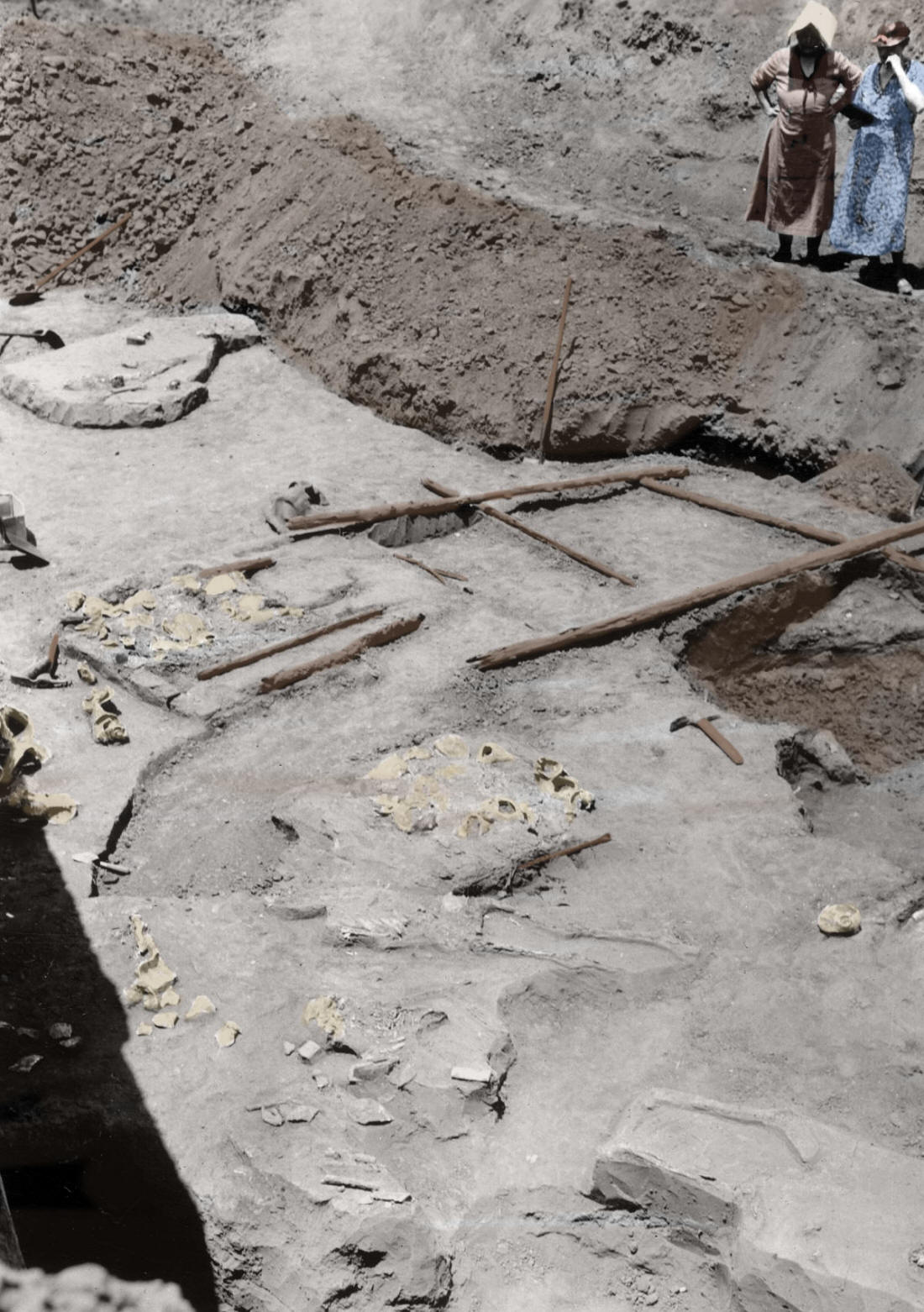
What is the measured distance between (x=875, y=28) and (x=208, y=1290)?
12.3m

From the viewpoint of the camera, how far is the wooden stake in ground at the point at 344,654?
7.24 metres

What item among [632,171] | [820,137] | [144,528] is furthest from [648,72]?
[144,528]

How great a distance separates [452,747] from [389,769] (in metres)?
0.36

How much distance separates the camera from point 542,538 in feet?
29.3

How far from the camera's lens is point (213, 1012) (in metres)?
4.92

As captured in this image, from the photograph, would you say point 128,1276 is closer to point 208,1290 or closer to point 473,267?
point 208,1290

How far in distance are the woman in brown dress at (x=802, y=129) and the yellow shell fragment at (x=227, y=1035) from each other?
824cm

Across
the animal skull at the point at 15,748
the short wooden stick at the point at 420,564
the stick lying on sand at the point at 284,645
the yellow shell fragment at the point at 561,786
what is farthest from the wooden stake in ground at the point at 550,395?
the animal skull at the point at 15,748

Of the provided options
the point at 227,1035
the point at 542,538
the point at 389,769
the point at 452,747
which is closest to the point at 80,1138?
the point at 227,1035

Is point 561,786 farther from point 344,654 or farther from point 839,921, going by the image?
point 344,654

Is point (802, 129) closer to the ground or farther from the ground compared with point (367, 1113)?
farther from the ground

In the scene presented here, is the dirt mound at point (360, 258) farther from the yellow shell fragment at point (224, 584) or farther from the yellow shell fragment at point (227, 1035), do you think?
the yellow shell fragment at point (227, 1035)

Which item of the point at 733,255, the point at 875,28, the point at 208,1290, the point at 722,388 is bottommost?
the point at 208,1290

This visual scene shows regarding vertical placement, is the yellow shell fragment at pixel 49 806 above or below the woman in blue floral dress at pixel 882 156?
below
